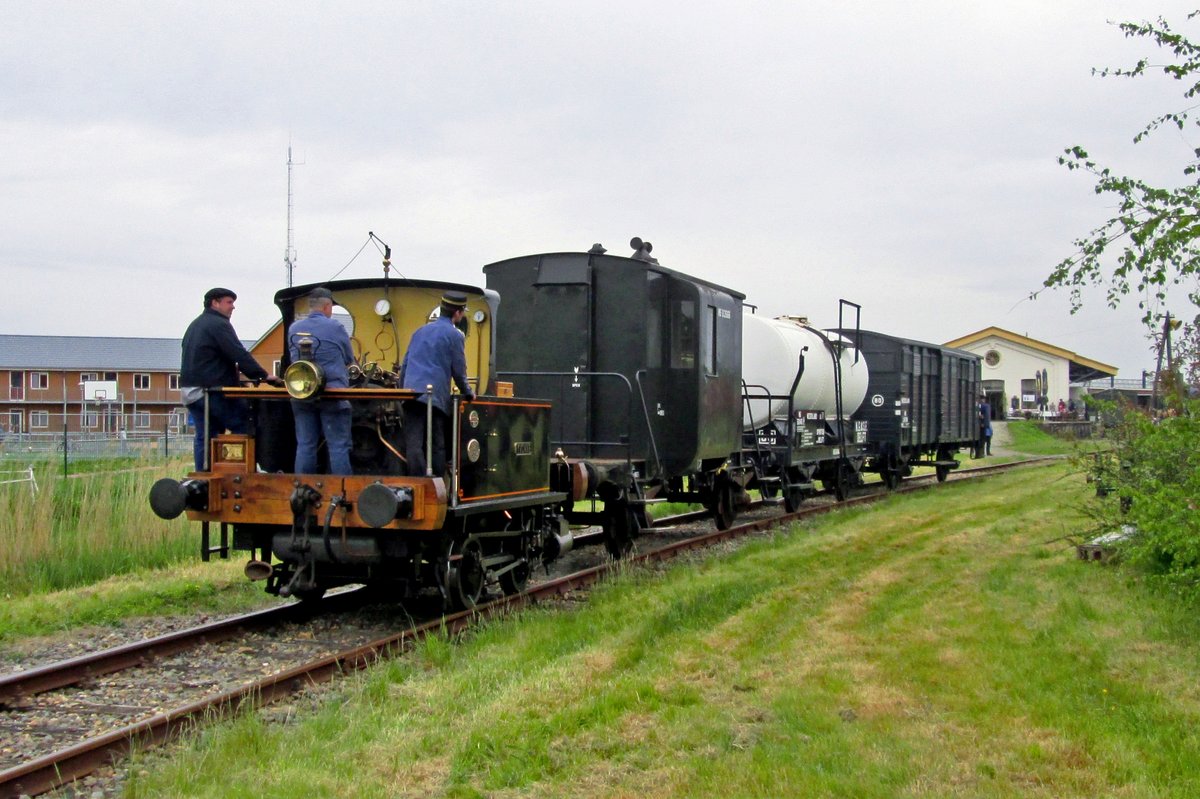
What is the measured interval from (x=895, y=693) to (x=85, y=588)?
25.5ft

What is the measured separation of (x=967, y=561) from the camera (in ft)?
36.9

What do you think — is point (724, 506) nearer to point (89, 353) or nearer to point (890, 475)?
point (890, 475)

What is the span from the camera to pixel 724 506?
14.7m

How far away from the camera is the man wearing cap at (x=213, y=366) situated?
859cm

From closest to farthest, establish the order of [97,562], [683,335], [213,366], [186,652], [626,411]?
[186,652] < [213,366] < [97,562] < [626,411] < [683,335]

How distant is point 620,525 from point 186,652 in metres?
5.30

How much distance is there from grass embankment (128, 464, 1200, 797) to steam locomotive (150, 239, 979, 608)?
99cm

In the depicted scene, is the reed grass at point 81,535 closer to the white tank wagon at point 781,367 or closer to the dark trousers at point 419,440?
the dark trousers at point 419,440

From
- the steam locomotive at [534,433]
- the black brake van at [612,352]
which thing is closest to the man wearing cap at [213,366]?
the steam locomotive at [534,433]

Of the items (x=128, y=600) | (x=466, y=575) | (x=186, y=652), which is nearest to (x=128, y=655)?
(x=186, y=652)

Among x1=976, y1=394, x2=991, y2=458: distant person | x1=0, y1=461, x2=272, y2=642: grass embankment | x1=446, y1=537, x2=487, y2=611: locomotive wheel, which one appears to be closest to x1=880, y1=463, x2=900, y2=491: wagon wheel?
x1=976, y1=394, x2=991, y2=458: distant person

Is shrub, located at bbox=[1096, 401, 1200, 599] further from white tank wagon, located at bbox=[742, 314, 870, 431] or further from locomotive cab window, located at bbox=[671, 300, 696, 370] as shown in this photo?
white tank wagon, located at bbox=[742, 314, 870, 431]

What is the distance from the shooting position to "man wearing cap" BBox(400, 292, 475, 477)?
26.0ft

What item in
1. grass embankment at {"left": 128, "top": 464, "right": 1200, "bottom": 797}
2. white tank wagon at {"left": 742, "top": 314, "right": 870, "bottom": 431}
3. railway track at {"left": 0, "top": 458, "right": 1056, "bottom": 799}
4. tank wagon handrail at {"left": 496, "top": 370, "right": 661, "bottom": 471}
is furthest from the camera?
white tank wagon at {"left": 742, "top": 314, "right": 870, "bottom": 431}
